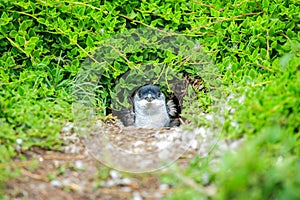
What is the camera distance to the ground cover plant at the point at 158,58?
3.33 m

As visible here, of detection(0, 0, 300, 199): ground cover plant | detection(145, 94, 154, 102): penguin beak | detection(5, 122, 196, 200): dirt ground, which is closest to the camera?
detection(5, 122, 196, 200): dirt ground

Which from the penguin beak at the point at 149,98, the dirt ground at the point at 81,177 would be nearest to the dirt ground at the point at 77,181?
the dirt ground at the point at 81,177

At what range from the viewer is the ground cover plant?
3.33 metres

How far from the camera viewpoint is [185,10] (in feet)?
16.4

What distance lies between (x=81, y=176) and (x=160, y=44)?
76.4 inches

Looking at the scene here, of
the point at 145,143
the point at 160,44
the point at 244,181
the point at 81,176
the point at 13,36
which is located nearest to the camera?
the point at 244,181

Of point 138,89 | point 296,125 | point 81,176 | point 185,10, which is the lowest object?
point 81,176

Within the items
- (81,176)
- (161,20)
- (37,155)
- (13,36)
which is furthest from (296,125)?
(13,36)

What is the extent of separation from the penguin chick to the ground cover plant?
0.29 m

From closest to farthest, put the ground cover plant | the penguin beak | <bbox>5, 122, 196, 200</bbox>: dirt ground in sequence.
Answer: <bbox>5, 122, 196, 200</bbox>: dirt ground → the ground cover plant → the penguin beak

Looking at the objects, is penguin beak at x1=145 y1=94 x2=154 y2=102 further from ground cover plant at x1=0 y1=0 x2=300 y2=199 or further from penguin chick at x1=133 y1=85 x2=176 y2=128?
ground cover plant at x1=0 y1=0 x2=300 y2=199

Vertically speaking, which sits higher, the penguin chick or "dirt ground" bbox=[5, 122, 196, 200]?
the penguin chick

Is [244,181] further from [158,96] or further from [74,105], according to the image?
[158,96]

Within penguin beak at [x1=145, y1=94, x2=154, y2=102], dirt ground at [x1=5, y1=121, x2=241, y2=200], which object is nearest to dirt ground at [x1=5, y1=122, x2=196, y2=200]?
dirt ground at [x1=5, y1=121, x2=241, y2=200]
